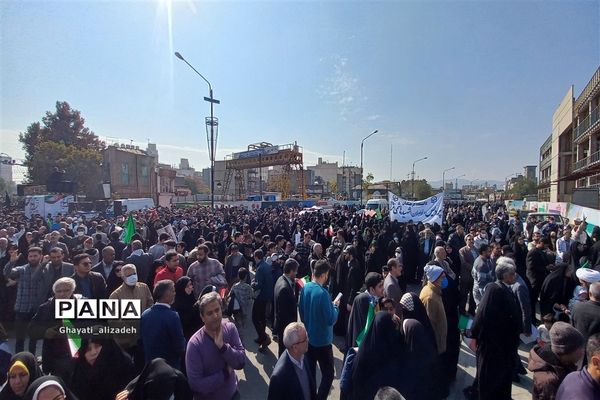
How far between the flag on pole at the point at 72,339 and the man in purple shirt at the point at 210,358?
1024 mm

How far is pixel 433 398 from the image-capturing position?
3.04 meters

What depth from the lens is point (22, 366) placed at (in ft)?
7.56

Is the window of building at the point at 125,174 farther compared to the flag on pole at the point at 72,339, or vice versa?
the window of building at the point at 125,174

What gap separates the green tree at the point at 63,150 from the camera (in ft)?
124

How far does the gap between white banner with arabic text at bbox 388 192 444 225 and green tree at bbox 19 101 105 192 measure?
31663mm

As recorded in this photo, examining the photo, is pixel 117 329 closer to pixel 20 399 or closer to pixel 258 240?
pixel 20 399

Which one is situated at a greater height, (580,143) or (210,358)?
(580,143)

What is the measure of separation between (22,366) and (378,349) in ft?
9.08

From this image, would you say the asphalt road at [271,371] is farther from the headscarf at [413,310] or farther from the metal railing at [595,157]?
the metal railing at [595,157]

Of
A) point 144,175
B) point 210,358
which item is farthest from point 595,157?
point 144,175

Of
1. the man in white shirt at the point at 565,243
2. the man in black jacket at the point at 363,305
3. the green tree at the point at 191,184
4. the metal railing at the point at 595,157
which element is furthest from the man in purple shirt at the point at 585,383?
the green tree at the point at 191,184

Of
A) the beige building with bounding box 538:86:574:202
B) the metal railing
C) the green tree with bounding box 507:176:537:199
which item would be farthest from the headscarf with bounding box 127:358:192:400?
the green tree with bounding box 507:176:537:199

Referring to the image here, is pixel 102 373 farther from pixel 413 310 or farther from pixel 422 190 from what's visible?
pixel 422 190

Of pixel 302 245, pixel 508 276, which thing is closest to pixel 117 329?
pixel 508 276
